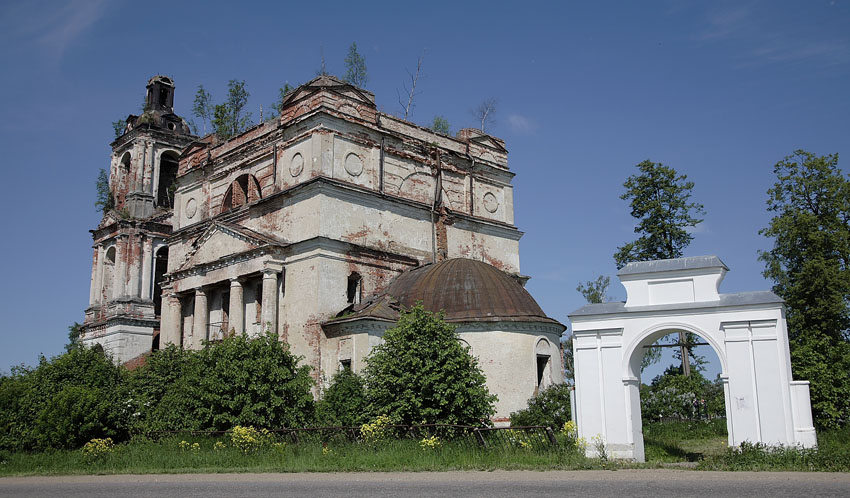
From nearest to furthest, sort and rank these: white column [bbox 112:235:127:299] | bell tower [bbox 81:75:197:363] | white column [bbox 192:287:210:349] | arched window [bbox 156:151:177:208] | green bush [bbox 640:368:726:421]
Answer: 1. green bush [bbox 640:368:726:421]
2. white column [bbox 192:287:210:349]
3. bell tower [bbox 81:75:197:363]
4. white column [bbox 112:235:127:299]
5. arched window [bbox 156:151:177:208]

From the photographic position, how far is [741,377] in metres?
15.0

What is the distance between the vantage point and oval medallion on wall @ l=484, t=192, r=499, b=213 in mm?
35750

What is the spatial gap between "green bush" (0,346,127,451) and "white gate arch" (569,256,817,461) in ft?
50.1

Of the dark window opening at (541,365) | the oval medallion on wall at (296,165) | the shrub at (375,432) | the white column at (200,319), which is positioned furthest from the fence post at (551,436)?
the white column at (200,319)

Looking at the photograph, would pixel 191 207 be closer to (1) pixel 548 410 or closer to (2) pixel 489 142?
(2) pixel 489 142

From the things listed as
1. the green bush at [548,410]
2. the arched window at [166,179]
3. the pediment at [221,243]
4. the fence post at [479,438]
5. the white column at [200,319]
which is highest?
the arched window at [166,179]

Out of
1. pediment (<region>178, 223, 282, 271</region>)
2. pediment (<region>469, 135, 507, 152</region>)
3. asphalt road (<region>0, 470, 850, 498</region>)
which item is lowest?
asphalt road (<region>0, 470, 850, 498</region>)

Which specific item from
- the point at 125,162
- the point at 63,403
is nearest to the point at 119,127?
the point at 125,162

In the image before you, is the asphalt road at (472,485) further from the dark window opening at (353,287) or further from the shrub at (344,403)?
the dark window opening at (353,287)

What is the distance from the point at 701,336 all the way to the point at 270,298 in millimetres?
17164

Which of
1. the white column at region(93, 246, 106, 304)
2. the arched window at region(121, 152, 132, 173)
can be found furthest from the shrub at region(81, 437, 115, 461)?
the arched window at region(121, 152, 132, 173)

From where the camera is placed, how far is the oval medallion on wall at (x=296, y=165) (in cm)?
3020

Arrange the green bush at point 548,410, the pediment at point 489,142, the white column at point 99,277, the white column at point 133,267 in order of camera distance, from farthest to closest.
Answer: the white column at point 99,277 → the white column at point 133,267 → the pediment at point 489,142 → the green bush at point 548,410

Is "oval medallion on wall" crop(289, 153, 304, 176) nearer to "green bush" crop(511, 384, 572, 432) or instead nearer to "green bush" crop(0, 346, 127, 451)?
"green bush" crop(0, 346, 127, 451)
